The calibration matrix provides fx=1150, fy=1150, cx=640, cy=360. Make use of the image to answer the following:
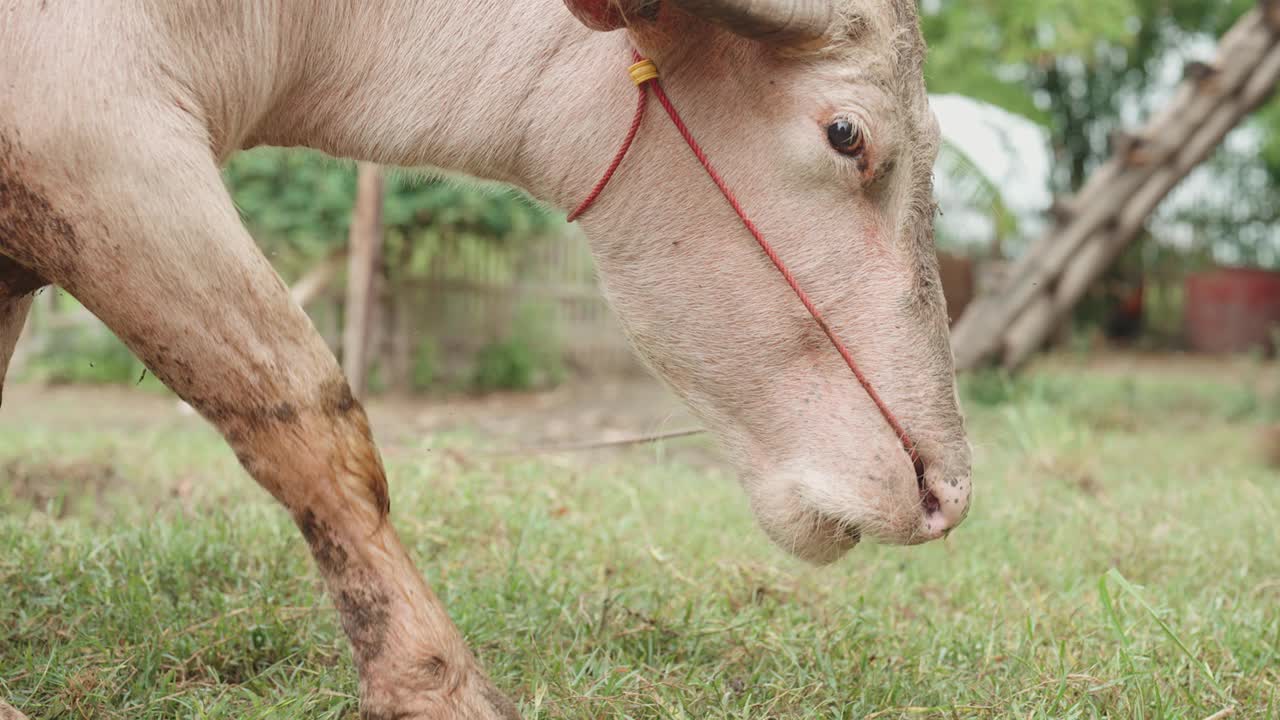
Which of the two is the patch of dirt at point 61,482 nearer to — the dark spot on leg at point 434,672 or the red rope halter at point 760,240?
the dark spot on leg at point 434,672

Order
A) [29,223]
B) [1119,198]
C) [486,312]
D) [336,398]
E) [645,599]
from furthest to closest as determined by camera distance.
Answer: [486,312] < [1119,198] < [645,599] < [336,398] < [29,223]

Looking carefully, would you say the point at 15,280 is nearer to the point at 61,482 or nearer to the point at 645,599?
the point at 645,599

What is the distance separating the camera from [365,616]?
1.78 m

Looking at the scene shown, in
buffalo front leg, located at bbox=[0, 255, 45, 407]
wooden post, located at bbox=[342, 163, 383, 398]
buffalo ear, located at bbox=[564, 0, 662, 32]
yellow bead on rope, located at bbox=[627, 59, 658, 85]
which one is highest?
buffalo ear, located at bbox=[564, 0, 662, 32]

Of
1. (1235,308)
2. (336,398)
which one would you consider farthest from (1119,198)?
(1235,308)

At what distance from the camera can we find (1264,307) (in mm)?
16125

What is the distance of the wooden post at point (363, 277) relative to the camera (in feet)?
22.3

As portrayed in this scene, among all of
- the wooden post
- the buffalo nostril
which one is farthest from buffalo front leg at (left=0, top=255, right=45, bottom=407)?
the wooden post

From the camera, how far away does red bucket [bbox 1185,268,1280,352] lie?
16.1 m

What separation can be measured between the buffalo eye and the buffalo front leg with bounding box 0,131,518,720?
991mm

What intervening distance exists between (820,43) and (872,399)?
2.16ft

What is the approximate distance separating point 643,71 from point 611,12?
138 mm

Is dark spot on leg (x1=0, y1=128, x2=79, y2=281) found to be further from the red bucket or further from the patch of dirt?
the red bucket

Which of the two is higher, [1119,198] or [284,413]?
[284,413]
